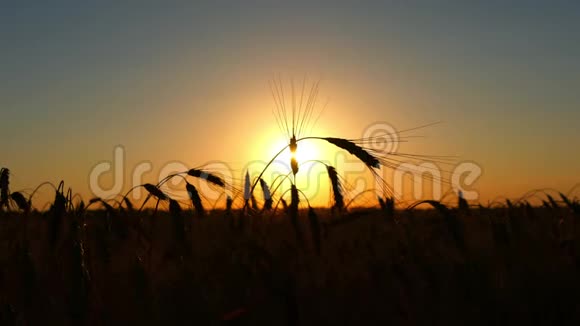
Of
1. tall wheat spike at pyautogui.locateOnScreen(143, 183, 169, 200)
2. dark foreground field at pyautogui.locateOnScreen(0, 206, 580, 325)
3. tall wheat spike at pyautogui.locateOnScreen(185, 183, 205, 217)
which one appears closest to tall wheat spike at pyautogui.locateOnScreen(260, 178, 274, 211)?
dark foreground field at pyautogui.locateOnScreen(0, 206, 580, 325)

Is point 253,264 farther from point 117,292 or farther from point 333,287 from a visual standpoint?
point 117,292

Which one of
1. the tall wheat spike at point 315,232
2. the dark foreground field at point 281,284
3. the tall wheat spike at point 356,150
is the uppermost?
the tall wheat spike at point 356,150

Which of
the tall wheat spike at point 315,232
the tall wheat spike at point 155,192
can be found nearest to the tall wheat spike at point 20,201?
the tall wheat spike at point 155,192

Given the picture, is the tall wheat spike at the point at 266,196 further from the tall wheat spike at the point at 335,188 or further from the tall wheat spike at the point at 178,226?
the tall wheat spike at the point at 178,226

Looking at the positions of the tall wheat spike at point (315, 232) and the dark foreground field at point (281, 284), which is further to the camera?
the tall wheat spike at point (315, 232)

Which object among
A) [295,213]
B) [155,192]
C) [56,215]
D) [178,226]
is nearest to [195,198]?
[155,192]

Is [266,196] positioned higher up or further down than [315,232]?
higher up

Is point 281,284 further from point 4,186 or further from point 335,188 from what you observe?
point 4,186

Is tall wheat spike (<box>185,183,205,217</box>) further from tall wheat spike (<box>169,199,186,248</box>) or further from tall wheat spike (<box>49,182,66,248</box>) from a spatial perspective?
tall wheat spike (<box>49,182,66,248</box>)

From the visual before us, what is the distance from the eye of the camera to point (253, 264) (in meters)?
4.09

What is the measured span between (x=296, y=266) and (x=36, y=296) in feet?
6.09

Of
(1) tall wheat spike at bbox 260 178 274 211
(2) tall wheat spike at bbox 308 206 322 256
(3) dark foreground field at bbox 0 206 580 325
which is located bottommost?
(3) dark foreground field at bbox 0 206 580 325

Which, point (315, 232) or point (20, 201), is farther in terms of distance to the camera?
point (20, 201)

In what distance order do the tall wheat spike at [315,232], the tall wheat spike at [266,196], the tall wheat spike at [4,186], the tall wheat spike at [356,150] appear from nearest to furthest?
the tall wheat spike at [356,150] < the tall wheat spike at [315,232] < the tall wheat spike at [4,186] < the tall wheat spike at [266,196]
